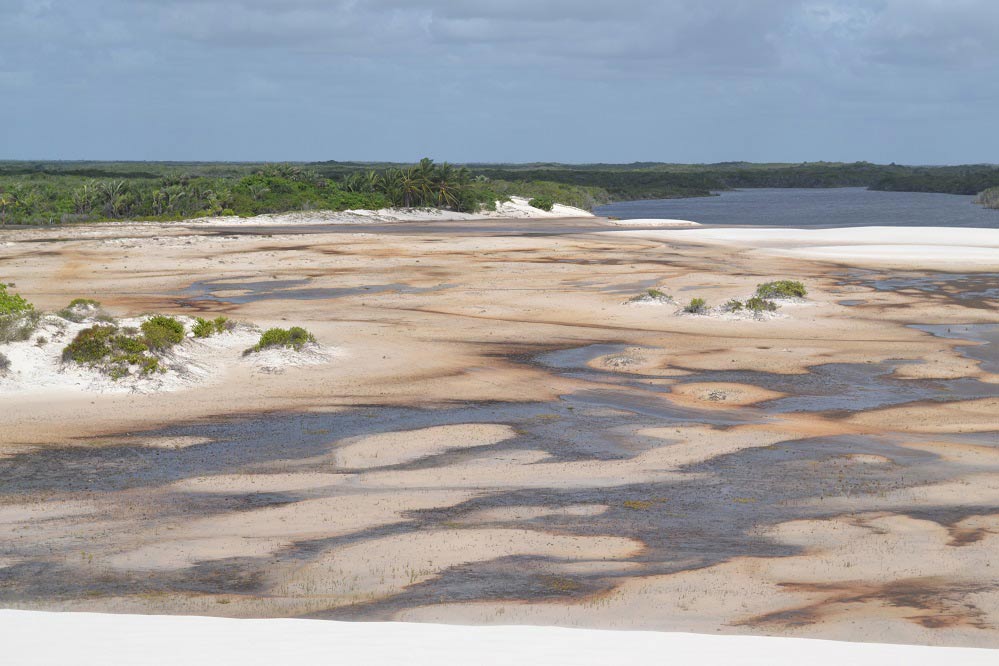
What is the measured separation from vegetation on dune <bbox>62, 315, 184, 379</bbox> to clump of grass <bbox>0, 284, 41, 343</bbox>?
983mm

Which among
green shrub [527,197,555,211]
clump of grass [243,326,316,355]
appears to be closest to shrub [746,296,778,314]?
clump of grass [243,326,316,355]

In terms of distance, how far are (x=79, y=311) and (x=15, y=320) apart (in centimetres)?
457

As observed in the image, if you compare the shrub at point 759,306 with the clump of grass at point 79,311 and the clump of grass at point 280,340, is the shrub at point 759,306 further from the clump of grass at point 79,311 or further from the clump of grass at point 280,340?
the clump of grass at point 79,311

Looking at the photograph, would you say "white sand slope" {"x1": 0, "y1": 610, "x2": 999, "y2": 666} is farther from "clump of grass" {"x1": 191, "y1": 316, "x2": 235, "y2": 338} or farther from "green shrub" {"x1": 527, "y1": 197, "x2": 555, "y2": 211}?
"green shrub" {"x1": 527, "y1": 197, "x2": 555, "y2": 211}

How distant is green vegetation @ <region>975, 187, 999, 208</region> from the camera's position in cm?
12074

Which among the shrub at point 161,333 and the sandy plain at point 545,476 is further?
the shrub at point 161,333

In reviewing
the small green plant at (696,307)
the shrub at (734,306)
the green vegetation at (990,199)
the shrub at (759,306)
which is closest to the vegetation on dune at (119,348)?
A: the small green plant at (696,307)

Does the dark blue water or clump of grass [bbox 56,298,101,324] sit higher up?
the dark blue water

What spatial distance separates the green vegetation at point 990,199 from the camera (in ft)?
Result: 396

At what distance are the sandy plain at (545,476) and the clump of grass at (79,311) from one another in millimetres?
3813

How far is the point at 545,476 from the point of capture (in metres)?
15.8

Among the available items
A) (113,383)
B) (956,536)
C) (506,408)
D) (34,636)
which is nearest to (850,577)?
(956,536)

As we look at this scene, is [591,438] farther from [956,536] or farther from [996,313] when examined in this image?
[996,313]

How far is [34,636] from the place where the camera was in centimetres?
877
